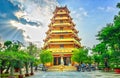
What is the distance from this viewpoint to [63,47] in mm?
78250

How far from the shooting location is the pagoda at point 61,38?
3002 inches

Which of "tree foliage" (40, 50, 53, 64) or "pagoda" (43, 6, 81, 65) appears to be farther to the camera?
"pagoda" (43, 6, 81, 65)

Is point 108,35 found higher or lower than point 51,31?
lower

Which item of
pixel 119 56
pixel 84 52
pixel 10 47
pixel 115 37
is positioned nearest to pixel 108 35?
pixel 115 37

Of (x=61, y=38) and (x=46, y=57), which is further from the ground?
(x=61, y=38)

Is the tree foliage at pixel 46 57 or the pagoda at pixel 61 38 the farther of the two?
the pagoda at pixel 61 38

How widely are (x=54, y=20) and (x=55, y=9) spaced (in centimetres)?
370

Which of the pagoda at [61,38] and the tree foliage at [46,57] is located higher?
the pagoda at [61,38]

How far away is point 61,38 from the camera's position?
79.5 metres

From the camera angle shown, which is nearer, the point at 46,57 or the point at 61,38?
the point at 46,57

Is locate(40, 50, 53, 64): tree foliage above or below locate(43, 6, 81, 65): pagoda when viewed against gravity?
below

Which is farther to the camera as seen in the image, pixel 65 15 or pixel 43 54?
pixel 65 15

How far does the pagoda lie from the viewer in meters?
76.2

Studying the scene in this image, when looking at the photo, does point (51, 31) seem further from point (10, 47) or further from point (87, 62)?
point (10, 47)
